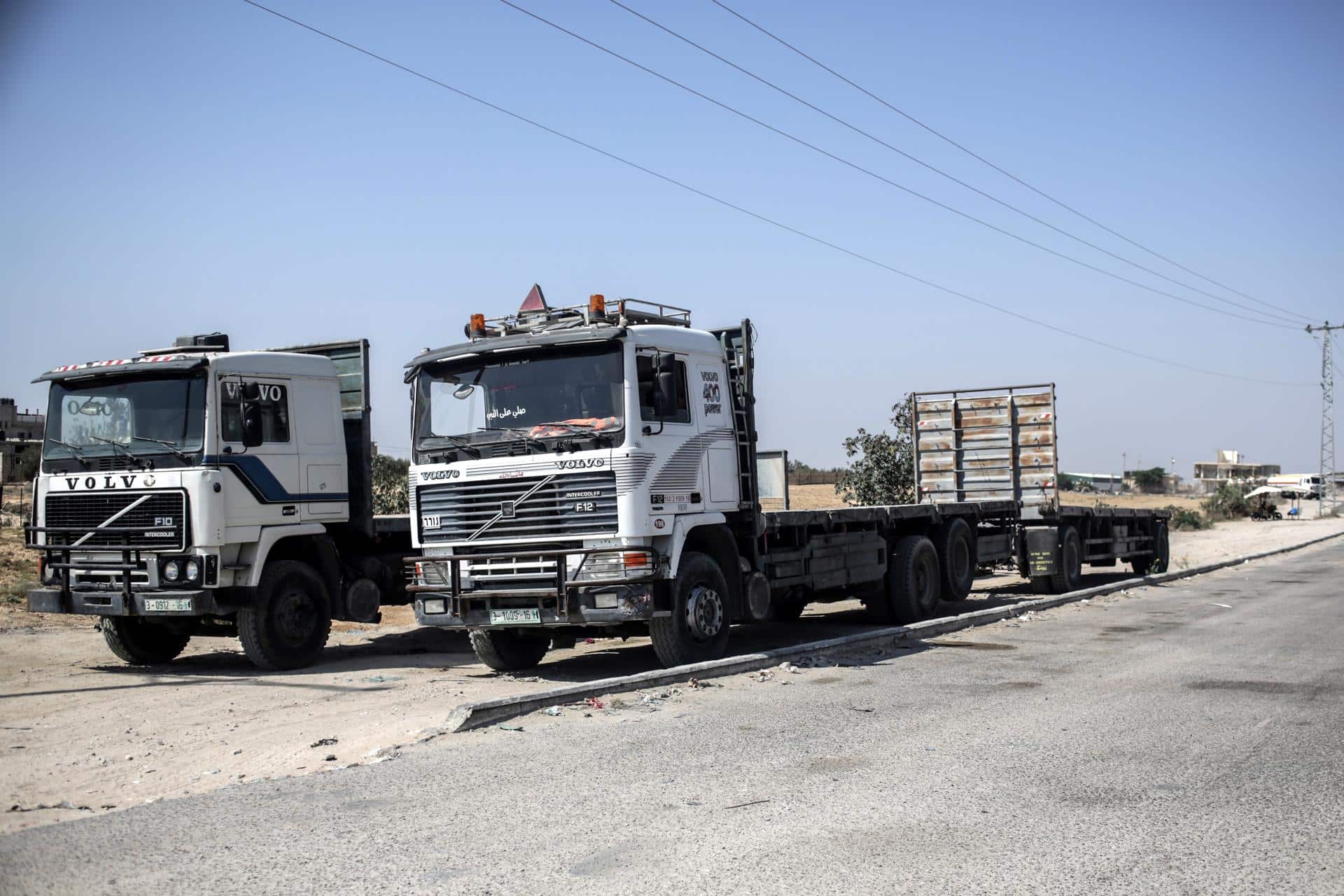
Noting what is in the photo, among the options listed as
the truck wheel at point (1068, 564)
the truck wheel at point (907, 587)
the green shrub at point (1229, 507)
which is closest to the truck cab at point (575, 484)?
the truck wheel at point (907, 587)

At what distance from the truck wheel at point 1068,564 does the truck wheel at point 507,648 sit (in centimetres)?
1006

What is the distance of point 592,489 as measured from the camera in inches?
405

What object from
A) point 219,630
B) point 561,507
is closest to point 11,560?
point 219,630

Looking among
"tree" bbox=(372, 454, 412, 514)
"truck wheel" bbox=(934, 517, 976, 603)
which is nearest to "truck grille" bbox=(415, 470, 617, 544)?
"truck wheel" bbox=(934, 517, 976, 603)

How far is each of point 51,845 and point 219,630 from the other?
7.20 meters

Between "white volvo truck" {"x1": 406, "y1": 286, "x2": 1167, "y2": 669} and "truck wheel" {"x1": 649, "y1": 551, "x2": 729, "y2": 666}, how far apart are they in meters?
0.02

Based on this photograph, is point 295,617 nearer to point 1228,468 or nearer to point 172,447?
point 172,447

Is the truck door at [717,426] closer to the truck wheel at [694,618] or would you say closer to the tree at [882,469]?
the truck wheel at [694,618]

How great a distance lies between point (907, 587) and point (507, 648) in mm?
5661

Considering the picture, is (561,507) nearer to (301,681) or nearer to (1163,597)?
(301,681)

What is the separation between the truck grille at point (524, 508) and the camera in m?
10.3

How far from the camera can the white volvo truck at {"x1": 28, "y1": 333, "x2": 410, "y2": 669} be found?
1150 cm

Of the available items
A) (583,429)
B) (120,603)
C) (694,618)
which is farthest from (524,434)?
(120,603)

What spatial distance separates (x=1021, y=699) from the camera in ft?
30.9
